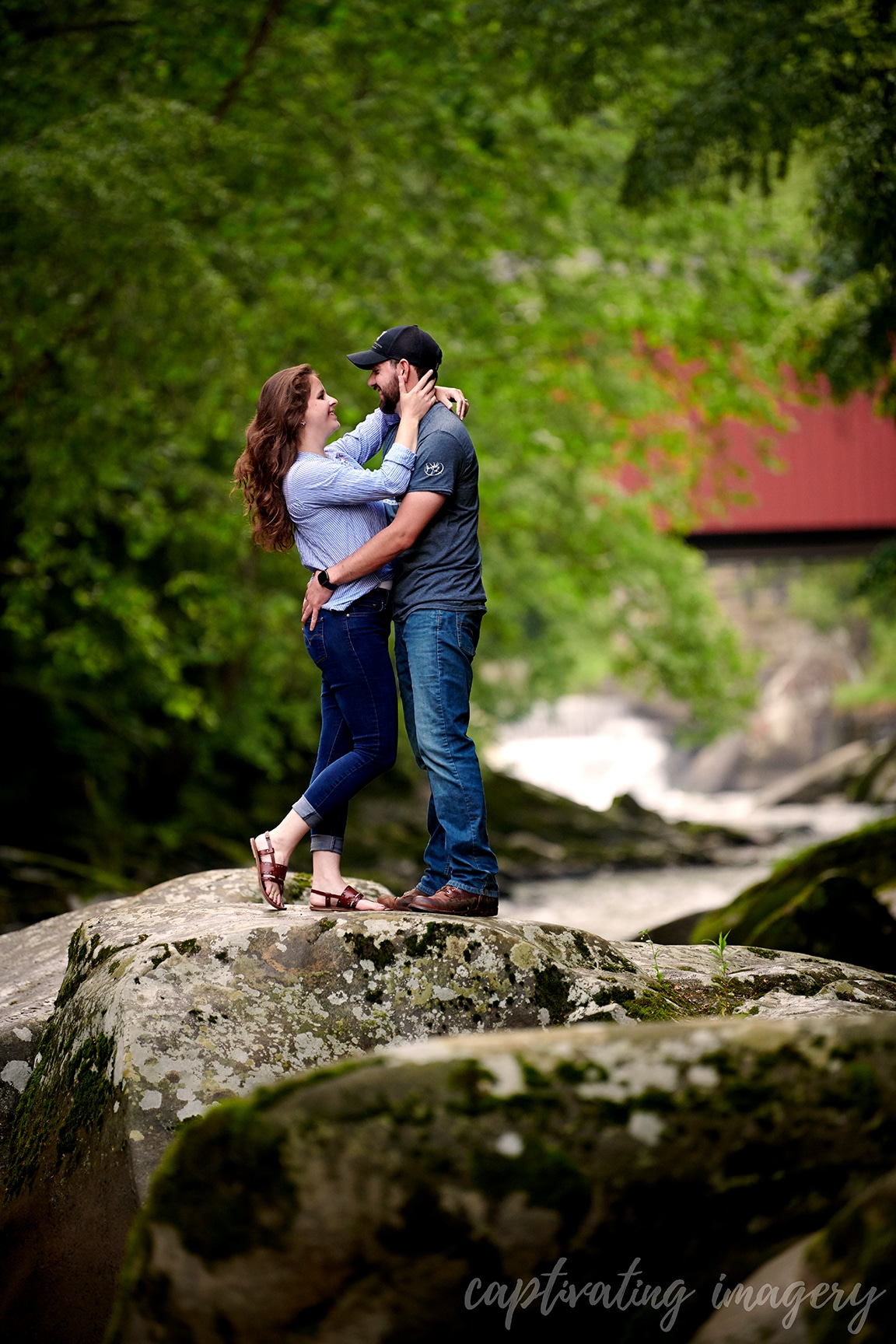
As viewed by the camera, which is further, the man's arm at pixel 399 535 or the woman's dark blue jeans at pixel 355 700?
the woman's dark blue jeans at pixel 355 700

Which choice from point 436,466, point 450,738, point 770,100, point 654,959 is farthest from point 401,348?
point 770,100

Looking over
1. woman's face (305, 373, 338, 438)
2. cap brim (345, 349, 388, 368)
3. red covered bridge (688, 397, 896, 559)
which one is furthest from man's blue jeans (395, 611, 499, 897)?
red covered bridge (688, 397, 896, 559)

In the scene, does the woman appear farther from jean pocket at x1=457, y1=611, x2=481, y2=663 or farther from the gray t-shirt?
jean pocket at x1=457, y1=611, x2=481, y2=663

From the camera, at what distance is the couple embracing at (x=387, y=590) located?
11.7 feet

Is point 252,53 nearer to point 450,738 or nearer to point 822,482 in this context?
point 450,738

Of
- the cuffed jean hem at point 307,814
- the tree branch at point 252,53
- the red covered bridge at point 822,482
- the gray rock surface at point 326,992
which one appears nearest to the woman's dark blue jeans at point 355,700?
the cuffed jean hem at point 307,814

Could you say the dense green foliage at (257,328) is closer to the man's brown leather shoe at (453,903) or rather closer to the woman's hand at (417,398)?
the woman's hand at (417,398)

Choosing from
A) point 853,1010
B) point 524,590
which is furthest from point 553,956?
point 524,590

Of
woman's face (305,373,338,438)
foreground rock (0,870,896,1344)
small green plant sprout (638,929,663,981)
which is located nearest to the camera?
foreground rock (0,870,896,1344)

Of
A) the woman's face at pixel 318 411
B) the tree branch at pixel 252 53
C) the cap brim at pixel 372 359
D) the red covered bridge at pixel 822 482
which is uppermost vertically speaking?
the tree branch at pixel 252 53

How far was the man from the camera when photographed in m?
3.56

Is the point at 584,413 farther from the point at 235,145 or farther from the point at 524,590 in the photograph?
the point at 235,145

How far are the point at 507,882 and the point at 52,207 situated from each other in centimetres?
960

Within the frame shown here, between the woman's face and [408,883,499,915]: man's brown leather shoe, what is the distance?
146 centimetres
